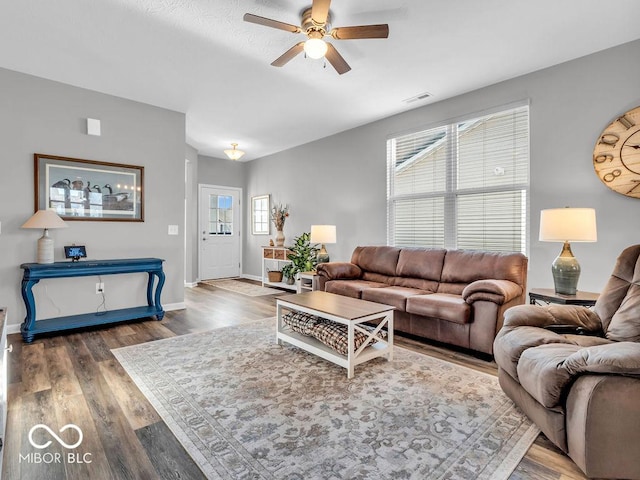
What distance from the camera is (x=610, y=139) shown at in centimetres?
291

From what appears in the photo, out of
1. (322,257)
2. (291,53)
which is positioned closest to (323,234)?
(322,257)

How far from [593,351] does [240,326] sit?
3152 millimetres

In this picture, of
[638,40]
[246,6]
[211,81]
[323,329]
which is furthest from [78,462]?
[638,40]

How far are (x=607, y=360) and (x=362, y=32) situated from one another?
239cm

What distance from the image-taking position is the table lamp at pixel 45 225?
10.9ft

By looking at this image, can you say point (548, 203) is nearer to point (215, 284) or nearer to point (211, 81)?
point (211, 81)

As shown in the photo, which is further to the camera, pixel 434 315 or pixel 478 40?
pixel 434 315

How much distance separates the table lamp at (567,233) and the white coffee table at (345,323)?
1.45 metres

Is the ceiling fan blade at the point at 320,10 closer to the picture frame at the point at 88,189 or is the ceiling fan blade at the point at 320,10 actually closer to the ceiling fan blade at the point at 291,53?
the ceiling fan blade at the point at 291,53

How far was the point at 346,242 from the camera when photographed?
5348 millimetres

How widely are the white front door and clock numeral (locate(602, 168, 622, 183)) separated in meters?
6.43

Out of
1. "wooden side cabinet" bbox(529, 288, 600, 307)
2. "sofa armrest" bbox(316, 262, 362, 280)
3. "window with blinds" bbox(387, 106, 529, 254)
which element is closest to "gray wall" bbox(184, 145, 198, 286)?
"sofa armrest" bbox(316, 262, 362, 280)

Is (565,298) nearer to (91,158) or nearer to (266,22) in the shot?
(266,22)

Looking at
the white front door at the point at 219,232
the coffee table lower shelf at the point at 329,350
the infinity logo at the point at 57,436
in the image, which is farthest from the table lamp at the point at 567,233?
the white front door at the point at 219,232
